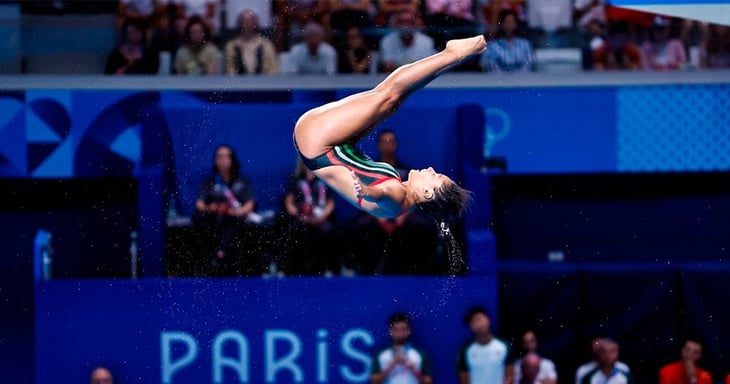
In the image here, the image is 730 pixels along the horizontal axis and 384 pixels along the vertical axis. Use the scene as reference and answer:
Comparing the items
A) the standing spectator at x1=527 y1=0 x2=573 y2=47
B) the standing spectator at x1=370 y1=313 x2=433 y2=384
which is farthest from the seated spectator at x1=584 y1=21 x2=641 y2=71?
→ the standing spectator at x1=370 y1=313 x2=433 y2=384

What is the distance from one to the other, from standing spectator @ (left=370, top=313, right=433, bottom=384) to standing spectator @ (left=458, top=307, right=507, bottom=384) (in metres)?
0.29

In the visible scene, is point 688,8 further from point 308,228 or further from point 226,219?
point 226,219

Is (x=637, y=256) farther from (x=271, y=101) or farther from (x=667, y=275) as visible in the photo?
(x=271, y=101)

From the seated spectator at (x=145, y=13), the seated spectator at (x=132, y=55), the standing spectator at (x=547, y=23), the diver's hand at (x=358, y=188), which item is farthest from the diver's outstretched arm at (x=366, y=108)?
the seated spectator at (x=145, y=13)

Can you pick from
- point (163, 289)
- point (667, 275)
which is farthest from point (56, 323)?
point (667, 275)

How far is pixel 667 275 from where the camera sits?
361 inches

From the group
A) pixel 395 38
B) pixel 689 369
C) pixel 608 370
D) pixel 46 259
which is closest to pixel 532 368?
pixel 608 370

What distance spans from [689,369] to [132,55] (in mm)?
5132

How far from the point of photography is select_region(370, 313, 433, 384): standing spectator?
8578mm

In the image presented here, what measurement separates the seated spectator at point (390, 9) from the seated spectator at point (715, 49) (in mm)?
2421

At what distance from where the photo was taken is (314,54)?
10.0 m

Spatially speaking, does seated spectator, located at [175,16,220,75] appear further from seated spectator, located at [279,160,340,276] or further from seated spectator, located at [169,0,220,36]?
seated spectator, located at [279,160,340,276]

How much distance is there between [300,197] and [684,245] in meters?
3.57

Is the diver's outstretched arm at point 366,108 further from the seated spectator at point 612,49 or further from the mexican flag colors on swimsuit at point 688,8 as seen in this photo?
the seated spectator at point 612,49
